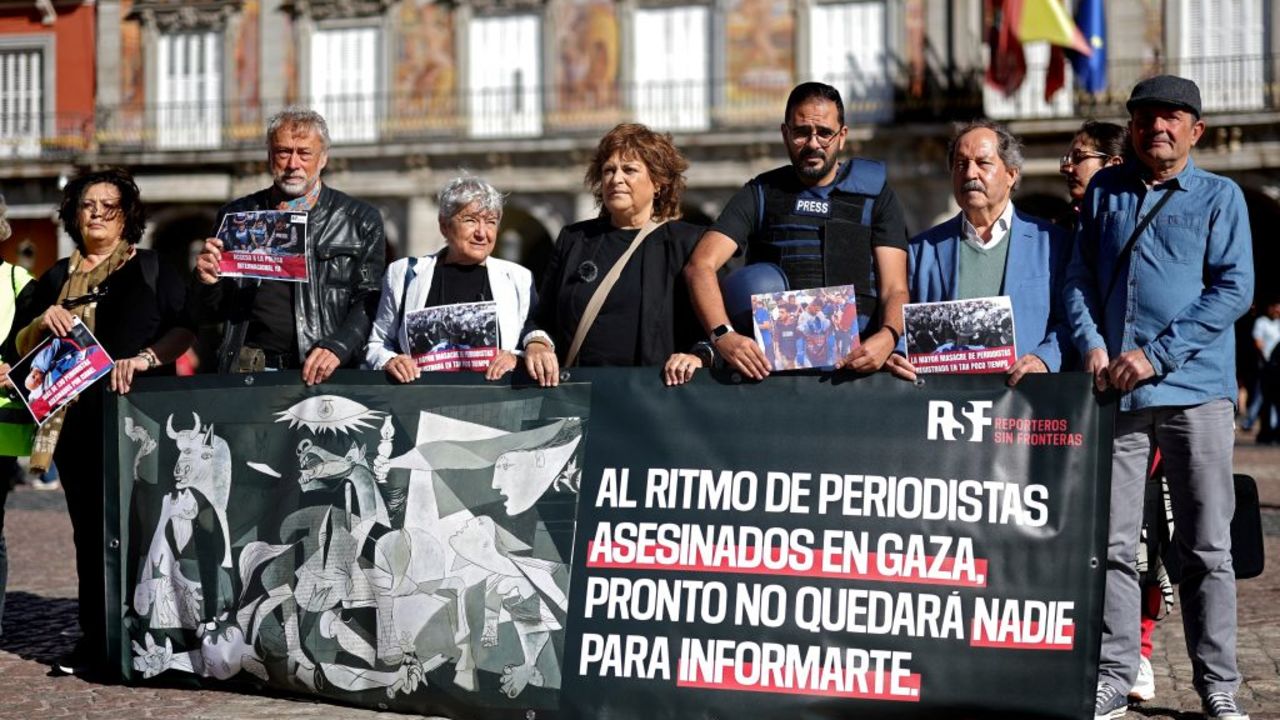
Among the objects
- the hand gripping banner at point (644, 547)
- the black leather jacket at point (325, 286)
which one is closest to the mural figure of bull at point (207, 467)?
the hand gripping banner at point (644, 547)

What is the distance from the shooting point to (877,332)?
527 centimetres

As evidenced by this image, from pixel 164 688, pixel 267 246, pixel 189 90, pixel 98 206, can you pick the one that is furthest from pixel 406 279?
pixel 189 90

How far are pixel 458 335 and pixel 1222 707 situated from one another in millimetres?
2738

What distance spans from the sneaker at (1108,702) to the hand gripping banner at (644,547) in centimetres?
47

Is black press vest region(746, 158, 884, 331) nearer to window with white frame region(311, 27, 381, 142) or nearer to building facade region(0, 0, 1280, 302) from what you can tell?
building facade region(0, 0, 1280, 302)

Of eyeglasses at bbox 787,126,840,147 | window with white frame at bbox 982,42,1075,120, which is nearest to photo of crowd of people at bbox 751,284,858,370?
eyeglasses at bbox 787,126,840,147

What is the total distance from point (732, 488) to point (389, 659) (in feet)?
4.28

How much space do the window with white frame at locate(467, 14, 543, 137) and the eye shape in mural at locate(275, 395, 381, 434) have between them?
2258cm

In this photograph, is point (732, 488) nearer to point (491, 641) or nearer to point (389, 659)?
point (491, 641)

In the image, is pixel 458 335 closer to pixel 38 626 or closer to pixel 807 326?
pixel 807 326

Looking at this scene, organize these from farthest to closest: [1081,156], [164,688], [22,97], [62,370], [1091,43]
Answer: [22,97]
[1091,43]
[62,370]
[1081,156]
[164,688]

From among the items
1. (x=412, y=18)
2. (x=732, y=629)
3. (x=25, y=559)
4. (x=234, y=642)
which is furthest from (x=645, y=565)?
(x=412, y=18)

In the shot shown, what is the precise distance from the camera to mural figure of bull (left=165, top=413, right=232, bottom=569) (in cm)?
595

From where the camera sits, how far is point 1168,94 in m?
5.14
